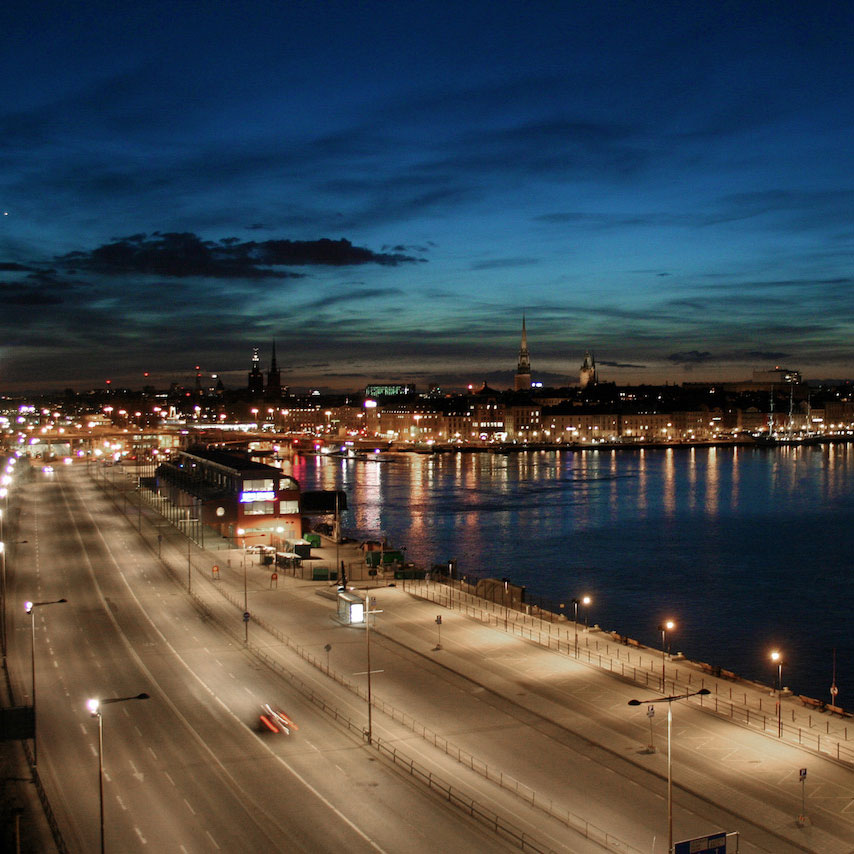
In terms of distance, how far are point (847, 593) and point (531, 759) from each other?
21.1 metres

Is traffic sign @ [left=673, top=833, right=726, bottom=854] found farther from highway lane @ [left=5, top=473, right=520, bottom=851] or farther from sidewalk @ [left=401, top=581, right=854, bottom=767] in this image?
sidewalk @ [left=401, top=581, right=854, bottom=767]

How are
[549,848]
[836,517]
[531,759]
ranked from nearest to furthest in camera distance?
[549,848] → [531,759] → [836,517]

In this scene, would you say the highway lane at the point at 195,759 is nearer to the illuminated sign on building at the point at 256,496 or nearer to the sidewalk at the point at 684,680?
the sidewalk at the point at 684,680

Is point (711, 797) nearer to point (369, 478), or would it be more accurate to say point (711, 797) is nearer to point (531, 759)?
point (531, 759)

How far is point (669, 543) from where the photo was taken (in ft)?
134

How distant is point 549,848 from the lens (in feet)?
34.4

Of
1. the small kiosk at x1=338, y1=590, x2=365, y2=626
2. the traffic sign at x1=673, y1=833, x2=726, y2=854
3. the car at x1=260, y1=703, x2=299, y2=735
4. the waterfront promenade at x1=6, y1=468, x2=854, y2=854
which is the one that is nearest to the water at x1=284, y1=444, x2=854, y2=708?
the waterfront promenade at x1=6, y1=468, x2=854, y2=854

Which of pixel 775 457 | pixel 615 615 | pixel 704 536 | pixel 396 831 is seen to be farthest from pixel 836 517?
pixel 775 457

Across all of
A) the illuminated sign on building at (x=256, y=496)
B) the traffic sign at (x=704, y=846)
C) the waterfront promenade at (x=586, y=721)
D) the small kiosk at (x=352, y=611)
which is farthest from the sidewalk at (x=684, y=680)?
the illuminated sign on building at (x=256, y=496)

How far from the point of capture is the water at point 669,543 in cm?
2481

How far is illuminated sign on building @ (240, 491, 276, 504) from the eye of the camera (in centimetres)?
3478

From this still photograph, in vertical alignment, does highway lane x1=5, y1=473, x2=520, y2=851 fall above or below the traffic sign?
below

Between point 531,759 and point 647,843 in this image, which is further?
point 531,759

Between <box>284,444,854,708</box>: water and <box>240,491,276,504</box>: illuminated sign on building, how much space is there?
6.31 meters
